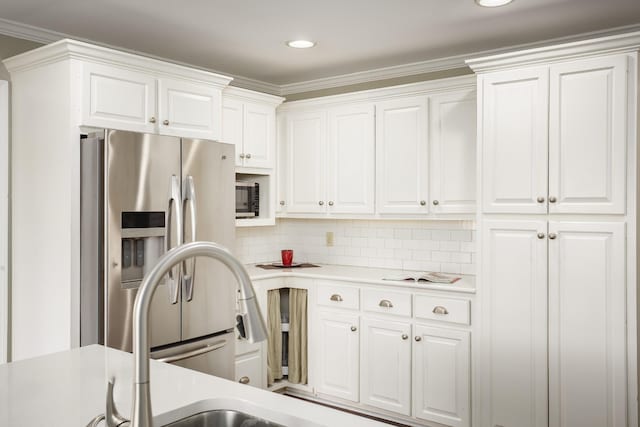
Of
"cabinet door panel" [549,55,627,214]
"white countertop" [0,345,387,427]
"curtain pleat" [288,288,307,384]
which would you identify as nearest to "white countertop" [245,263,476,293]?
"curtain pleat" [288,288,307,384]

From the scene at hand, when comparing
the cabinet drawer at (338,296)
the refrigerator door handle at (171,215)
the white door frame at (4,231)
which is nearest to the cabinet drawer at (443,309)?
the cabinet drawer at (338,296)

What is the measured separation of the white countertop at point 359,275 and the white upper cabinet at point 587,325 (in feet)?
1.78

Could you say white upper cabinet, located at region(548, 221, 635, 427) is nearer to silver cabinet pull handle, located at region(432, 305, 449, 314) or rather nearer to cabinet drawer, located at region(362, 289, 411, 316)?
silver cabinet pull handle, located at region(432, 305, 449, 314)

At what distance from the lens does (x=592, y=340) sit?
112 inches

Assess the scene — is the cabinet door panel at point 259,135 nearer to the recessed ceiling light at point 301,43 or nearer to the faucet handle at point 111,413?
the recessed ceiling light at point 301,43

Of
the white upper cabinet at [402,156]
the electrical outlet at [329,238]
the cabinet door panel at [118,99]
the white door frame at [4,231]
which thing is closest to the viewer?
the cabinet door panel at [118,99]

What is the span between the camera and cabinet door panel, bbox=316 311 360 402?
3795mm

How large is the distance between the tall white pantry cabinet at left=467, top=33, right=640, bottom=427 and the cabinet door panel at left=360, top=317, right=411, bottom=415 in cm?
49

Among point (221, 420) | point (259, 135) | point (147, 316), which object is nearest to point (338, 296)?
point (259, 135)

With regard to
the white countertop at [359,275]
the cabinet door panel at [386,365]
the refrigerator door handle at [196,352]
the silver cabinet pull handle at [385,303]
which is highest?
the white countertop at [359,275]

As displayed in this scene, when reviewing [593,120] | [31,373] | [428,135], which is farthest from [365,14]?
[31,373]

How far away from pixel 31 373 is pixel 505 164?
8.19 feet

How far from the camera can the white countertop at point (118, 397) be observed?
1.35 meters

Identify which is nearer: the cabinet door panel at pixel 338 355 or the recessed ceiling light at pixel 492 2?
the recessed ceiling light at pixel 492 2
